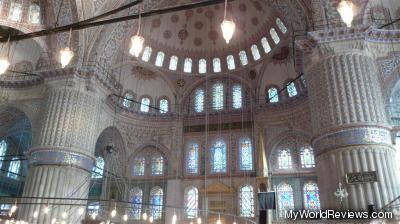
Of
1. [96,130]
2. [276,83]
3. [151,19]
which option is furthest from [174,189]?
[151,19]

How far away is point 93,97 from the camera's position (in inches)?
649

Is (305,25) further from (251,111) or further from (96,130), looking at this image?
(96,130)

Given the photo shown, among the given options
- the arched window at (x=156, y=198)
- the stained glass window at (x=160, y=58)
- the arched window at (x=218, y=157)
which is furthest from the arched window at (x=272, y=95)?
the arched window at (x=156, y=198)

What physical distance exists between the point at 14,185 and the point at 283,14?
1833 centimetres

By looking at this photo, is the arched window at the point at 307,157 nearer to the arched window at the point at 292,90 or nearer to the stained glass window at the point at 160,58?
the arched window at the point at 292,90

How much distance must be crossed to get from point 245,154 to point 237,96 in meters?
3.55

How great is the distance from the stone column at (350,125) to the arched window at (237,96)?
6.94m

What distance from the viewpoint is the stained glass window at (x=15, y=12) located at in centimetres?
1620

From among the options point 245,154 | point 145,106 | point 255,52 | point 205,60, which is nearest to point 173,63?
point 205,60

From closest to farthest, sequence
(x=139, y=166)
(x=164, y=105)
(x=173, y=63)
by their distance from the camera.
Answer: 1. (x=139, y=166)
2. (x=164, y=105)
3. (x=173, y=63)

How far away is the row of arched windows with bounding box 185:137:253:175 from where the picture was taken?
1912 centimetres

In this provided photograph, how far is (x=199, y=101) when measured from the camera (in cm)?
2127

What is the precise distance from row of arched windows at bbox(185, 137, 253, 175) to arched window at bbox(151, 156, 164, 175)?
145cm

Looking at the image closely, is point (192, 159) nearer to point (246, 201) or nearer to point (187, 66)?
point (246, 201)
